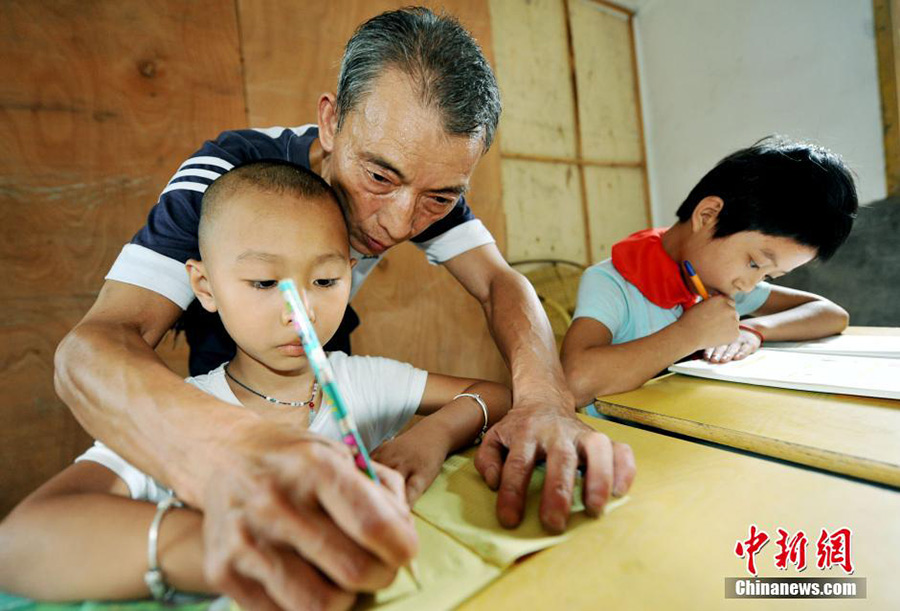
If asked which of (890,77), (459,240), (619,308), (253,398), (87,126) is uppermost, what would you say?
(890,77)

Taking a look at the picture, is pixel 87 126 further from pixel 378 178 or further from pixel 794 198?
pixel 794 198

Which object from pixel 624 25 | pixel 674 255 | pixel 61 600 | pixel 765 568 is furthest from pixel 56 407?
pixel 624 25

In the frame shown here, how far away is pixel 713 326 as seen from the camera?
3.98 feet

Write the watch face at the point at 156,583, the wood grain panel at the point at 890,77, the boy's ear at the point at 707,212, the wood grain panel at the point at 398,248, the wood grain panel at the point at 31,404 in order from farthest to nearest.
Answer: the wood grain panel at the point at 890,77 → the wood grain panel at the point at 398,248 → the wood grain panel at the point at 31,404 → the boy's ear at the point at 707,212 → the watch face at the point at 156,583

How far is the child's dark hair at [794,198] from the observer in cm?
128

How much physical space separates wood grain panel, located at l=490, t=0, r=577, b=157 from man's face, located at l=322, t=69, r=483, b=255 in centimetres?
261

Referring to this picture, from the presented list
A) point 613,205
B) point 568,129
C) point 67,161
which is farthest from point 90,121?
point 613,205

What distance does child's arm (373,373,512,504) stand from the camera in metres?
0.67

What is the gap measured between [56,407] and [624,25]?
16.5 ft

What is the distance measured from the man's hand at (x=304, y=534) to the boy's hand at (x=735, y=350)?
1131 millimetres

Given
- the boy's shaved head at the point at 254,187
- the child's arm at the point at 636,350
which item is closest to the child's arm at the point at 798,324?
the child's arm at the point at 636,350

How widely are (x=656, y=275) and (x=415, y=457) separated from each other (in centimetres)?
113

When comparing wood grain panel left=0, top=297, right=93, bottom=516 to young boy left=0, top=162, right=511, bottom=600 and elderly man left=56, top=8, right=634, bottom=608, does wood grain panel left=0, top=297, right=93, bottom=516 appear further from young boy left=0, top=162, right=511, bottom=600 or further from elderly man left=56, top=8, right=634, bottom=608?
young boy left=0, top=162, right=511, bottom=600

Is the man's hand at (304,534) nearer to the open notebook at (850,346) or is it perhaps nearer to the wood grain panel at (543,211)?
the open notebook at (850,346)
